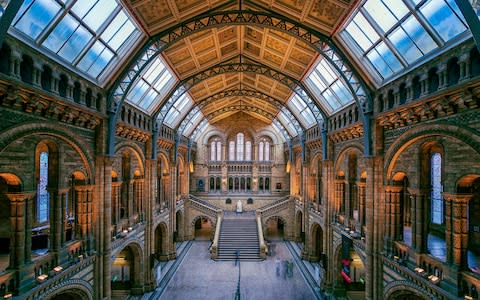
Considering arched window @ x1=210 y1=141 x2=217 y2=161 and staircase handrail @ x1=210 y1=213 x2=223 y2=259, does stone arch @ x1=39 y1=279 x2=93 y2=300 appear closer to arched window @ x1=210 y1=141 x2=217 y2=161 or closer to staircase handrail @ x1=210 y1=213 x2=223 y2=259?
staircase handrail @ x1=210 y1=213 x2=223 y2=259

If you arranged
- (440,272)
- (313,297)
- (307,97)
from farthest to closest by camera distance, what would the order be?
1. (307,97)
2. (313,297)
3. (440,272)

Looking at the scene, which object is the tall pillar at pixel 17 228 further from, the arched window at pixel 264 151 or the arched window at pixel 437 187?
the arched window at pixel 264 151

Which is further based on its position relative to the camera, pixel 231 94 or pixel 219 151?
pixel 219 151

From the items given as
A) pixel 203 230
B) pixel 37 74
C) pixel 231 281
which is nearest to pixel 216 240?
pixel 231 281

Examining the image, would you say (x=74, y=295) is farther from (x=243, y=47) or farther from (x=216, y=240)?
(x=243, y=47)

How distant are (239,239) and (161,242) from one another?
792 centimetres

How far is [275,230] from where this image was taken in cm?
3862

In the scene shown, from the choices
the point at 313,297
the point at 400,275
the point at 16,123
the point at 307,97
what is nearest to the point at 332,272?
the point at 313,297

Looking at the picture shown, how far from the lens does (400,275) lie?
39.3 feet

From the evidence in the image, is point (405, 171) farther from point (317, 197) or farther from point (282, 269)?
point (282, 269)

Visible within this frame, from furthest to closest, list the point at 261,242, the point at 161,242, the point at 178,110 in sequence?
the point at 261,242 → the point at 161,242 → the point at 178,110

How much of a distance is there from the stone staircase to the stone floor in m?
1.25

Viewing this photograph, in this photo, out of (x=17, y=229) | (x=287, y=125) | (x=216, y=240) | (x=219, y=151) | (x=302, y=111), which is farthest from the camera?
(x=219, y=151)

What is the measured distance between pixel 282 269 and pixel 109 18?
72.5ft
